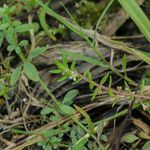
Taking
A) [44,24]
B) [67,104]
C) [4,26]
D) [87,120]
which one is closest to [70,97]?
[67,104]

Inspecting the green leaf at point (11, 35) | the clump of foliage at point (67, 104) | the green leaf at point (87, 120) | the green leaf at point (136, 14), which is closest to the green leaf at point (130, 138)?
the clump of foliage at point (67, 104)

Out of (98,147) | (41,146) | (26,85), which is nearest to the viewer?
(98,147)

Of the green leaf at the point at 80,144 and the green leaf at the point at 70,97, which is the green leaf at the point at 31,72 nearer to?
the green leaf at the point at 70,97

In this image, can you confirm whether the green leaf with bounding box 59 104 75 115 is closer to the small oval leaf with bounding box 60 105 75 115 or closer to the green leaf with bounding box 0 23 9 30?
the small oval leaf with bounding box 60 105 75 115

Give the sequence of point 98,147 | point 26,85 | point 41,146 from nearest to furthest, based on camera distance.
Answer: point 98,147 → point 41,146 → point 26,85

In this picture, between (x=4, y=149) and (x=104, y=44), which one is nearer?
(x=4, y=149)

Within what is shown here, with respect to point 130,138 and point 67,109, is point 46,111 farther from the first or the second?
point 130,138

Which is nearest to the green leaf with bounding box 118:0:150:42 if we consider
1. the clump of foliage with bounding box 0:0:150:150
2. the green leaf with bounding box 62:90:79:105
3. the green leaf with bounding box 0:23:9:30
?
the clump of foliage with bounding box 0:0:150:150

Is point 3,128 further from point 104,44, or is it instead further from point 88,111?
point 104,44

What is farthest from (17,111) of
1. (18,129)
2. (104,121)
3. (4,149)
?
(104,121)
